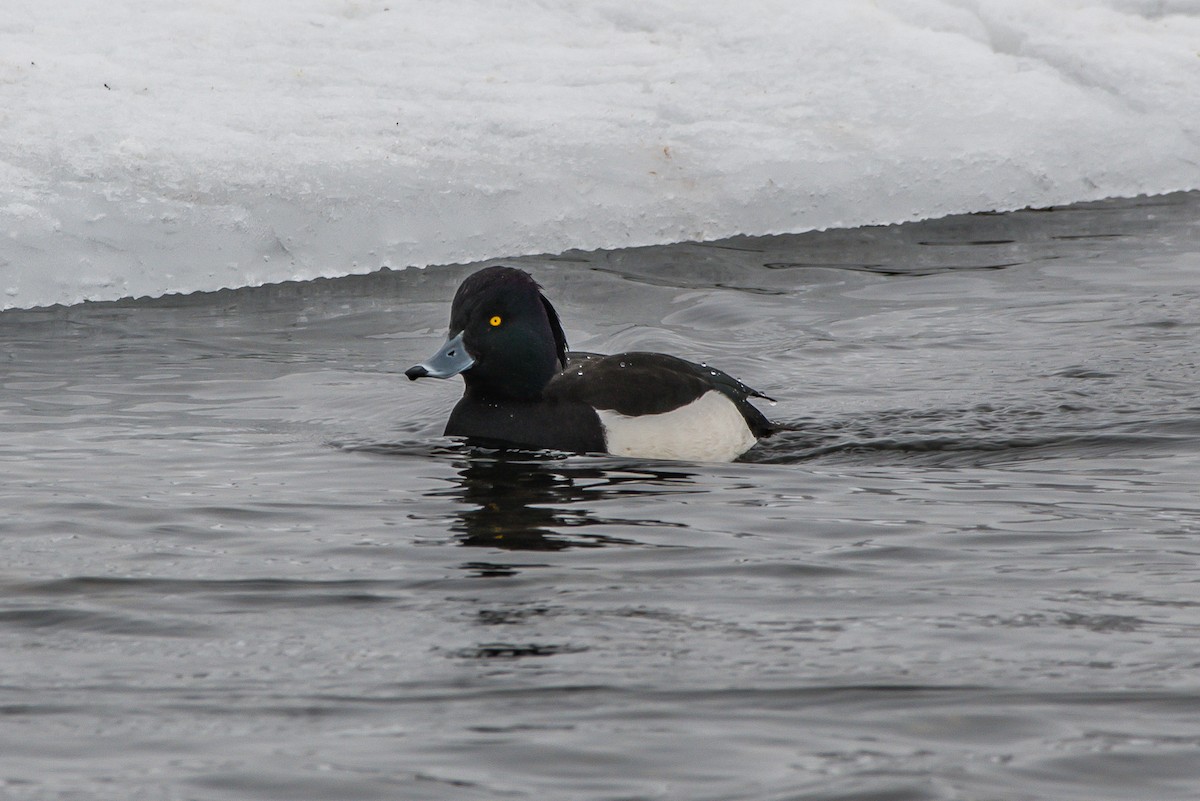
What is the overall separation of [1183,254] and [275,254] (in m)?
4.94

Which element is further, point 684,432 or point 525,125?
point 525,125

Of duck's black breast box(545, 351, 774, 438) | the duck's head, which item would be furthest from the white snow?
duck's black breast box(545, 351, 774, 438)

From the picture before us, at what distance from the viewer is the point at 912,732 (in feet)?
11.5

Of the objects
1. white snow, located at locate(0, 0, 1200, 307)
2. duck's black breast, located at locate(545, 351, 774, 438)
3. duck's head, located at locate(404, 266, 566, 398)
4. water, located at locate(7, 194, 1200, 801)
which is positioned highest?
white snow, located at locate(0, 0, 1200, 307)

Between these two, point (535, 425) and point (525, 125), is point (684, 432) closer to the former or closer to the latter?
point (535, 425)

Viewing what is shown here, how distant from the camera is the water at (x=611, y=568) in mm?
3436

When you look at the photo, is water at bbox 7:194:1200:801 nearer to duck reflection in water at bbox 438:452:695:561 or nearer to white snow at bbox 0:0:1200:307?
duck reflection in water at bbox 438:452:695:561

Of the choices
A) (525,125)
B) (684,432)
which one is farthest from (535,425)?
(525,125)

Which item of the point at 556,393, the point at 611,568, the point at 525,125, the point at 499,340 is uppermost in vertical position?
the point at 525,125

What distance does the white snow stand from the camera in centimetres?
917

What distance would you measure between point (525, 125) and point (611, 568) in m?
5.75

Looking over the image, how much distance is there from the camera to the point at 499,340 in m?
6.60

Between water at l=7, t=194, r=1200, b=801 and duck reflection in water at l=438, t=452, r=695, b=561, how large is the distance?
0.02 metres

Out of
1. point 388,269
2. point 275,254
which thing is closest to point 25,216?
point 275,254
